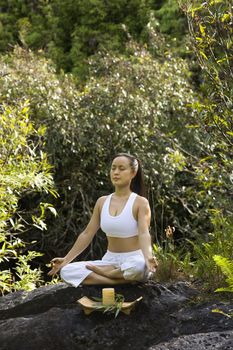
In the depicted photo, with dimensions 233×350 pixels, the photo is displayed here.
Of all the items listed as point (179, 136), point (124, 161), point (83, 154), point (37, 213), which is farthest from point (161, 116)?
point (124, 161)

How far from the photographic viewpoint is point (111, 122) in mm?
8156

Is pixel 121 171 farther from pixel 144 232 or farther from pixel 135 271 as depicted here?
pixel 135 271

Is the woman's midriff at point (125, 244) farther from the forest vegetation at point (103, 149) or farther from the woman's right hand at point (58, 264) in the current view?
the forest vegetation at point (103, 149)

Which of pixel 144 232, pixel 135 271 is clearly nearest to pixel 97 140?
pixel 144 232

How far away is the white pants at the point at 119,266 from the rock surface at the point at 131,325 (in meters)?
0.13

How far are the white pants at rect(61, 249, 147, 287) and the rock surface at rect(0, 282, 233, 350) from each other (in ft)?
0.42

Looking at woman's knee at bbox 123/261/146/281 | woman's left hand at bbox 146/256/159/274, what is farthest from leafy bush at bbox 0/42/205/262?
woman's left hand at bbox 146/256/159/274

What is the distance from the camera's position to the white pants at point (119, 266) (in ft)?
14.8

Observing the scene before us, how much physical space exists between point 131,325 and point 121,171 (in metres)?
1.08

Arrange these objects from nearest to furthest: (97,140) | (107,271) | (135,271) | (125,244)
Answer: (135,271) → (107,271) → (125,244) → (97,140)

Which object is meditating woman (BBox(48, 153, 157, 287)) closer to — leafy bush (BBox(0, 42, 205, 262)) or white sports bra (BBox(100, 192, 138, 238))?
white sports bra (BBox(100, 192, 138, 238))

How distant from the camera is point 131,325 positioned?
4344mm

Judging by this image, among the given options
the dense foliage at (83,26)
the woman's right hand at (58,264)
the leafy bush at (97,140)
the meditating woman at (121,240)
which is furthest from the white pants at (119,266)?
the dense foliage at (83,26)

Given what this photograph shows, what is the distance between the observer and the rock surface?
13.6 feet
